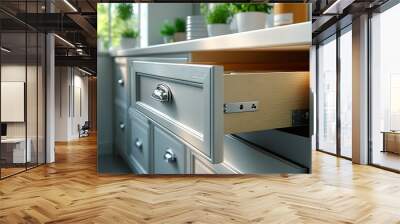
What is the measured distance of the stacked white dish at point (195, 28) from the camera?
2.89 meters

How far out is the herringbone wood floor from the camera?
2662mm

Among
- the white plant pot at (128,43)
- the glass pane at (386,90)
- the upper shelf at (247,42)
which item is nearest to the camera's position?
the upper shelf at (247,42)

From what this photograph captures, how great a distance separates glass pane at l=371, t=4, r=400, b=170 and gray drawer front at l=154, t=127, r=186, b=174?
322 cm

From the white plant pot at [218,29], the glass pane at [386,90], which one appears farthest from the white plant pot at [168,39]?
the glass pane at [386,90]

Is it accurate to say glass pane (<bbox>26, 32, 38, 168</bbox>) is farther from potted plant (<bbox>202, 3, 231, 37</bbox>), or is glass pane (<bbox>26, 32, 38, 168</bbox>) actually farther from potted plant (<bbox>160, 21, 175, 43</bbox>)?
potted plant (<bbox>202, 3, 231, 37</bbox>)

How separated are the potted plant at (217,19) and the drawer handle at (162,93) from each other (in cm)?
47

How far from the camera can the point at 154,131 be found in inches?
114

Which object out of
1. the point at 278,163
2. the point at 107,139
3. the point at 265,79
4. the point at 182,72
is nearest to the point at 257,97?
the point at 265,79

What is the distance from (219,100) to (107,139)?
103 centimetres

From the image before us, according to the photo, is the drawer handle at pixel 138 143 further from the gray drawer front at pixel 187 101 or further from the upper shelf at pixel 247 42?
the upper shelf at pixel 247 42

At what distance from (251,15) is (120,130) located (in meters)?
1.12

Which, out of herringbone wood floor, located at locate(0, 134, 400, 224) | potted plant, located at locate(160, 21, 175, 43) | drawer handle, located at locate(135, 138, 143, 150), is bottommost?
herringbone wood floor, located at locate(0, 134, 400, 224)

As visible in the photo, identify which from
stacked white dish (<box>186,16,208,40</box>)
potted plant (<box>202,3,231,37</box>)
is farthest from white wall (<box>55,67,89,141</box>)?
potted plant (<box>202,3,231,37</box>)

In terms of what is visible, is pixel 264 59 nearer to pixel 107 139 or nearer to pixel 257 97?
pixel 257 97
